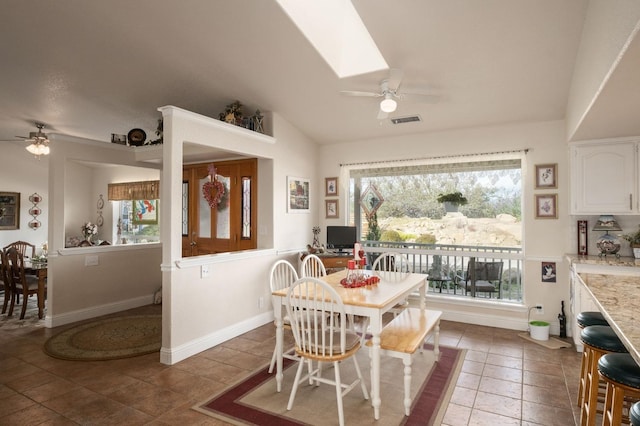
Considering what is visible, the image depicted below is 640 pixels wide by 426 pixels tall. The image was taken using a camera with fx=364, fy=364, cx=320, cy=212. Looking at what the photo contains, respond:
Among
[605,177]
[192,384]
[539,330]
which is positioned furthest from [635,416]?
[605,177]

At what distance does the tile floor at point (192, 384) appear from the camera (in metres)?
2.58

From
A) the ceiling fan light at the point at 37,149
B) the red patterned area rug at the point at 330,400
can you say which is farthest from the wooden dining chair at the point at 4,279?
the red patterned area rug at the point at 330,400

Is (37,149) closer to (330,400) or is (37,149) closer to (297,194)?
(297,194)

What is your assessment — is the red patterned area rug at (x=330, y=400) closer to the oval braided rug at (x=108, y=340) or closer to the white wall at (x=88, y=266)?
the oval braided rug at (x=108, y=340)

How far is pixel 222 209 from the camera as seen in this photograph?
5.35 meters

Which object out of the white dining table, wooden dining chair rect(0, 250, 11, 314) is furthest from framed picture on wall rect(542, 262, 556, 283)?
wooden dining chair rect(0, 250, 11, 314)

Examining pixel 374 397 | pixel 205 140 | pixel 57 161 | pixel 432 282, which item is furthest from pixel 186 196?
pixel 374 397

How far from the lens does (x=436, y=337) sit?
349cm

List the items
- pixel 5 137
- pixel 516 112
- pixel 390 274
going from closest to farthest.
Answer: pixel 390 274 → pixel 516 112 → pixel 5 137

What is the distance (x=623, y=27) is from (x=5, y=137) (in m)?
8.62

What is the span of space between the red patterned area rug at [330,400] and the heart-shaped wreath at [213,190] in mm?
2645

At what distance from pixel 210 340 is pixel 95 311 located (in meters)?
2.30

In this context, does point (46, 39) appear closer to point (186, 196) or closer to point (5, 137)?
point (186, 196)

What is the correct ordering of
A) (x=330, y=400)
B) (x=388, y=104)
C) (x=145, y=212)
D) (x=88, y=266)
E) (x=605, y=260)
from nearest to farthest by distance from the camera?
(x=330, y=400) → (x=388, y=104) → (x=605, y=260) → (x=88, y=266) → (x=145, y=212)
